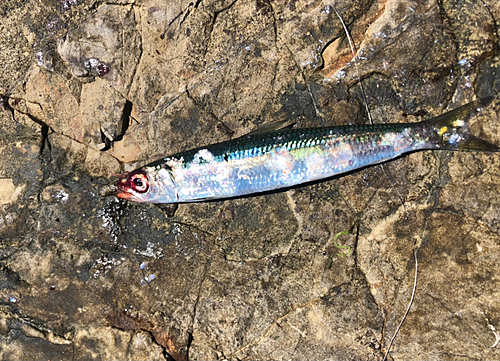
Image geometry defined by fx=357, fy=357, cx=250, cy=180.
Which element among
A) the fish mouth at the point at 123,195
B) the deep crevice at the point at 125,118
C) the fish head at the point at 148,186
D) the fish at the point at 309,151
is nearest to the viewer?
the fish at the point at 309,151

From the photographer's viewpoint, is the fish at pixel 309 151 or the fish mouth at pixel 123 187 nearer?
the fish at pixel 309 151

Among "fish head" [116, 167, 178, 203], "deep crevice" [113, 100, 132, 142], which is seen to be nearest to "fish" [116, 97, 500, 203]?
"fish head" [116, 167, 178, 203]

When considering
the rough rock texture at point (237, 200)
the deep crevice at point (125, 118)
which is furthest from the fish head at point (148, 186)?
the deep crevice at point (125, 118)

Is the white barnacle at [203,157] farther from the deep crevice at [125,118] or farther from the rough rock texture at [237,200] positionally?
the deep crevice at [125,118]

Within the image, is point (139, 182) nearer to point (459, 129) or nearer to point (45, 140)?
point (45, 140)

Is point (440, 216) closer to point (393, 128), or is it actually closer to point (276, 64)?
point (393, 128)

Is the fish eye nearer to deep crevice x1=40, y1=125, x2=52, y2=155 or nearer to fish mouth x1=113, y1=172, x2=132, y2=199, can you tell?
fish mouth x1=113, y1=172, x2=132, y2=199

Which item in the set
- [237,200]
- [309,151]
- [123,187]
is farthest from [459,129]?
[123,187]
